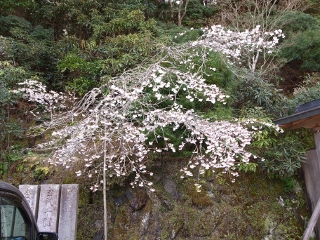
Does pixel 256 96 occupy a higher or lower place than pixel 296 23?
lower

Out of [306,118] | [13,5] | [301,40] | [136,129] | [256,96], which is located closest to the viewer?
[306,118]

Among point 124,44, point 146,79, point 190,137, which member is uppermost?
point 124,44

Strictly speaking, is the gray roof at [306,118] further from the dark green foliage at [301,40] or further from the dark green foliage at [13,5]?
the dark green foliage at [13,5]

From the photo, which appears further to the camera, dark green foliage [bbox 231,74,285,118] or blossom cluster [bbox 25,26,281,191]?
dark green foliage [bbox 231,74,285,118]

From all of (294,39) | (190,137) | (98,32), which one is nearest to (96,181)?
(190,137)

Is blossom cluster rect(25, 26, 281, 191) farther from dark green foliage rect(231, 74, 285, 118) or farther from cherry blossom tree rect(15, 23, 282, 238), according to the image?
dark green foliage rect(231, 74, 285, 118)

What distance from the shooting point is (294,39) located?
393 inches

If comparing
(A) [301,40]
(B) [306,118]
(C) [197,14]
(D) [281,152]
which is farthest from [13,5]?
(A) [301,40]

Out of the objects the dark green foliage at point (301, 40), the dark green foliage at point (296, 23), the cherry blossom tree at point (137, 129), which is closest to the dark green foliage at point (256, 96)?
the cherry blossom tree at point (137, 129)

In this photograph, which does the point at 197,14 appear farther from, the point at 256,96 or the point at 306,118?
the point at 306,118

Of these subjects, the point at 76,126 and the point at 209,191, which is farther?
the point at 209,191

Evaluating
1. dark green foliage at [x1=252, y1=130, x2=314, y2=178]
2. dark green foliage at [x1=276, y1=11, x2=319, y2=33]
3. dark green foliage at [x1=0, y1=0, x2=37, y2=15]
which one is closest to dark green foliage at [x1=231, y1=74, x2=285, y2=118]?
dark green foliage at [x1=252, y1=130, x2=314, y2=178]

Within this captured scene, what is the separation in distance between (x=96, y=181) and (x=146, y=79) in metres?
1.99

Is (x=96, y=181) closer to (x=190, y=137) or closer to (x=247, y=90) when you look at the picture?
(x=190, y=137)
